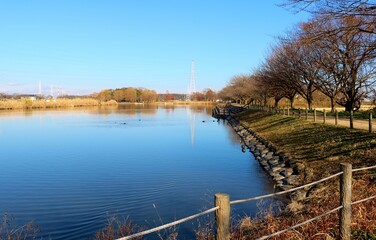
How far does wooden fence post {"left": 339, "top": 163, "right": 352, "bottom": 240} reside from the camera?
5.68 meters

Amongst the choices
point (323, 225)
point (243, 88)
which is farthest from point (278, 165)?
point (243, 88)

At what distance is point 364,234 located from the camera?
615 centimetres

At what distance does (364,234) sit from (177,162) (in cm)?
1508

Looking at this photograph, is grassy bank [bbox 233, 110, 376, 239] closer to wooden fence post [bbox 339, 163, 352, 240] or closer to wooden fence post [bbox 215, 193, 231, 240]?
wooden fence post [bbox 339, 163, 352, 240]

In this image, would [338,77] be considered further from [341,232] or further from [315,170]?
[341,232]

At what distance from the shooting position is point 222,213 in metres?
4.28

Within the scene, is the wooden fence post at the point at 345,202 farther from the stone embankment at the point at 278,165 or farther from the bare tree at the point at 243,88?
the bare tree at the point at 243,88

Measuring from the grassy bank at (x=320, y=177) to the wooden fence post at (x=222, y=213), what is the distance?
2435mm

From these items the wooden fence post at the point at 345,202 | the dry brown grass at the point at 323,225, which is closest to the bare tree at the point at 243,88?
the dry brown grass at the point at 323,225

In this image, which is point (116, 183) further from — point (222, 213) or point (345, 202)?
point (222, 213)


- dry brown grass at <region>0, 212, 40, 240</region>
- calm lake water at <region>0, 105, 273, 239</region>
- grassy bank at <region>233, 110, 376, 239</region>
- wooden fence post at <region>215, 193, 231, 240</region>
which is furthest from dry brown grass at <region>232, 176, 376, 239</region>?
dry brown grass at <region>0, 212, 40, 240</region>

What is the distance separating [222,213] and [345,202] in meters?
2.81

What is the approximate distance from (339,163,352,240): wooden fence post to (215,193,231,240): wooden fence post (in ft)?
8.43

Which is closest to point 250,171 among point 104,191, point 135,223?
point 104,191
